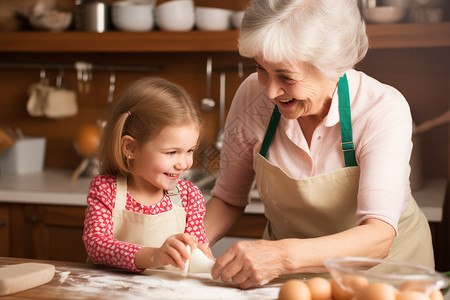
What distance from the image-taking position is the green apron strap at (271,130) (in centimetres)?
152

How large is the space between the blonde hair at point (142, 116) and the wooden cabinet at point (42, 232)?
3.69ft

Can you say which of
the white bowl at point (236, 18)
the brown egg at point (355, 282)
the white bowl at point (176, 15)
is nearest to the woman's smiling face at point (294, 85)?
the brown egg at point (355, 282)

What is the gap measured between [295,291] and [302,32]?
22.6 inches

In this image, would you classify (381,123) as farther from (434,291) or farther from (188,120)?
(434,291)

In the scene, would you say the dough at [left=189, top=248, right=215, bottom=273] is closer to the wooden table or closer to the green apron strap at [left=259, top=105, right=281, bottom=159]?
the wooden table

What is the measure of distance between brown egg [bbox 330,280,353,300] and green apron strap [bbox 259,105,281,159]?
0.64 metres

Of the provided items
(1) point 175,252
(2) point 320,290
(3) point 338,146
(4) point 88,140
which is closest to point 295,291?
(2) point 320,290

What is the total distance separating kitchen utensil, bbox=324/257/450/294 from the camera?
2.75 feet

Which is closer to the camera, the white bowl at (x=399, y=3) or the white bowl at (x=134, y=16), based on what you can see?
the white bowl at (x=399, y=3)

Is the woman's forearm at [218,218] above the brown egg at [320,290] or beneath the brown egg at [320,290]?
beneath

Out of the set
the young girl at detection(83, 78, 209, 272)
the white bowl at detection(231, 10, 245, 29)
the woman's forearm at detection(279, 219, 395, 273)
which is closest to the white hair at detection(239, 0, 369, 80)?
the young girl at detection(83, 78, 209, 272)

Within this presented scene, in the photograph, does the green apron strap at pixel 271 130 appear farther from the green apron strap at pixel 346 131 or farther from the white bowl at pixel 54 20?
the white bowl at pixel 54 20

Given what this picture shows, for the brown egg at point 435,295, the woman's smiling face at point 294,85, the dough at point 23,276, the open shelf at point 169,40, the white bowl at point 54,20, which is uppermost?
the white bowl at point 54,20

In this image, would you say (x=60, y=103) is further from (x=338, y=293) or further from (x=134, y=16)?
(x=338, y=293)
